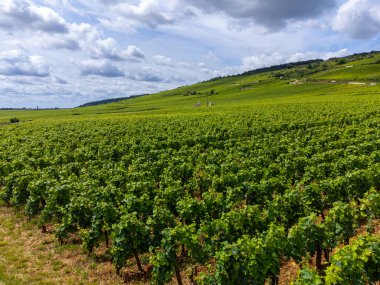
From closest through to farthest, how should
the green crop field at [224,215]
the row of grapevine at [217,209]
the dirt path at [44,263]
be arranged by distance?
the green crop field at [224,215], the row of grapevine at [217,209], the dirt path at [44,263]

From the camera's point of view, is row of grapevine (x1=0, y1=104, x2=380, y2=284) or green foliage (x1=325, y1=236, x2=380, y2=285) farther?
row of grapevine (x1=0, y1=104, x2=380, y2=284)

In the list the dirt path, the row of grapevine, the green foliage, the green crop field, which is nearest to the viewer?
the green foliage

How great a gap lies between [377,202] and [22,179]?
1968cm

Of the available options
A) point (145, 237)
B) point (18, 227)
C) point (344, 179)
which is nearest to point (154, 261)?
point (145, 237)

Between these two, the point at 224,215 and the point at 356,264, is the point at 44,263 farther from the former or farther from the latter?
the point at 356,264

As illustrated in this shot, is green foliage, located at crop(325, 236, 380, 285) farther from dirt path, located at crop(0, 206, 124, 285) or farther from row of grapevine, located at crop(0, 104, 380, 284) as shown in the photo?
dirt path, located at crop(0, 206, 124, 285)

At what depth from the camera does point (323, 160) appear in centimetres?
2127

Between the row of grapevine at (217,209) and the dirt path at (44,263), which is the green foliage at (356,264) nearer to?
the row of grapevine at (217,209)

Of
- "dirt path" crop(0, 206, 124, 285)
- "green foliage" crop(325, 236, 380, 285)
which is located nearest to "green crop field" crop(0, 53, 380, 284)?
"green foliage" crop(325, 236, 380, 285)

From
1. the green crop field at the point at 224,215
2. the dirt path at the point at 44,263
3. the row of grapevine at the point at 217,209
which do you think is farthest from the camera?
the dirt path at the point at 44,263

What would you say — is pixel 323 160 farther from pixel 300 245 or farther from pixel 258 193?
pixel 300 245

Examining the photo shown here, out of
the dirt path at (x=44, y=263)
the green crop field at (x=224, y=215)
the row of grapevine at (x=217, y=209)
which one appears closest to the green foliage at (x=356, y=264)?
the green crop field at (x=224, y=215)

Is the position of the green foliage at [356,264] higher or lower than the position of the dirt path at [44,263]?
higher

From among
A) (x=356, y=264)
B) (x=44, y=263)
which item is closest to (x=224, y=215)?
(x=356, y=264)
